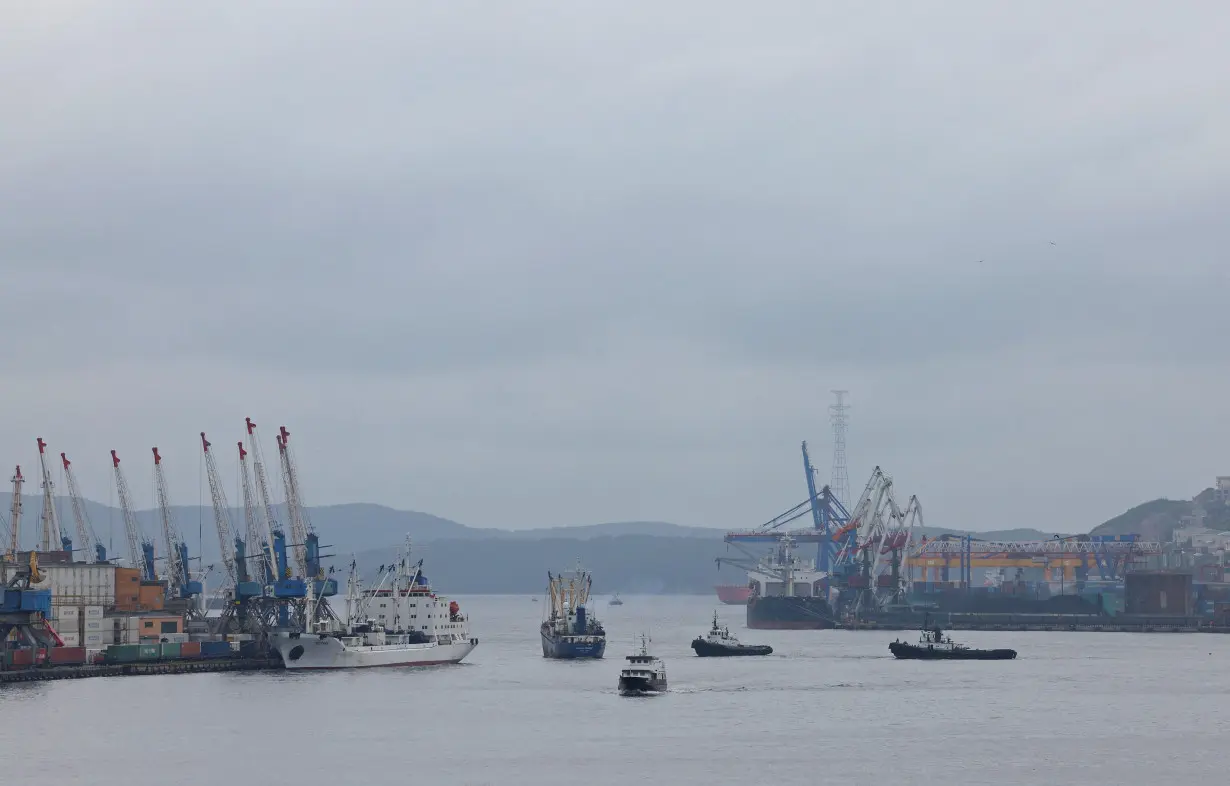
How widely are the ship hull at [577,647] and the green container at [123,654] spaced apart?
107 ft

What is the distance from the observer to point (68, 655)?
111 m

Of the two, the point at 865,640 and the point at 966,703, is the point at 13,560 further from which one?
the point at 865,640

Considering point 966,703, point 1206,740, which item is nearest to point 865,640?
point 966,703

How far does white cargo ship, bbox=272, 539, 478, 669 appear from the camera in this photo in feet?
386

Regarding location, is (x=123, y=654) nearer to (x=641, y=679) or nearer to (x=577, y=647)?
(x=577, y=647)

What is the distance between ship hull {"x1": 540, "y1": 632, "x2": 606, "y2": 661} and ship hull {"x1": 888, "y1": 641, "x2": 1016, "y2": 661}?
2574 cm

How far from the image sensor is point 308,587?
12669cm

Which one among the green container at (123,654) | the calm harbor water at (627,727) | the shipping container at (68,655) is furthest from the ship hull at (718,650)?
the shipping container at (68,655)

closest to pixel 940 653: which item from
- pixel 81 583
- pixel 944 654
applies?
pixel 944 654

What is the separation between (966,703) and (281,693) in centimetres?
4127

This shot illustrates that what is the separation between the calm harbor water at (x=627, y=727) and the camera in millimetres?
66750

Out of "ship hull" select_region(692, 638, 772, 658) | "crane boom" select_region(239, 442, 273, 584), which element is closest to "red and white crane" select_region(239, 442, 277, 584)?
"crane boom" select_region(239, 442, 273, 584)

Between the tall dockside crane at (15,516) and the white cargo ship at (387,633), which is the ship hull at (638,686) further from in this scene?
Answer: the tall dockside crane at (15,516)

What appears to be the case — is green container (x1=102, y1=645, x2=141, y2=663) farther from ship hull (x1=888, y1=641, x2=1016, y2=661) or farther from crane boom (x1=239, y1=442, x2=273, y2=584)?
ship hull (x1=888, y1=641, x2=1016, y2=661)
